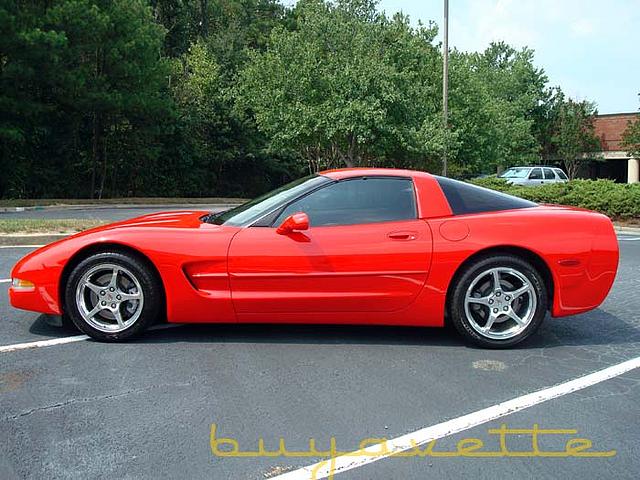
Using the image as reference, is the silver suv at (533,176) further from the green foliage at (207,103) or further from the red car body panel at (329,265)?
the red car body panel at (329,265)

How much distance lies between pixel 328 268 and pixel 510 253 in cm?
139

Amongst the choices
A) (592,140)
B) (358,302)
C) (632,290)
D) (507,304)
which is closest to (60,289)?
(358,302)

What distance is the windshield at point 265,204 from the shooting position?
4582 mm

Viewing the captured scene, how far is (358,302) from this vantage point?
14.4 feet

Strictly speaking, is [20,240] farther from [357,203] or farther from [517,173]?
[517,173]

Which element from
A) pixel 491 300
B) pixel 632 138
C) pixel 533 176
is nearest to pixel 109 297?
pixel 491 300

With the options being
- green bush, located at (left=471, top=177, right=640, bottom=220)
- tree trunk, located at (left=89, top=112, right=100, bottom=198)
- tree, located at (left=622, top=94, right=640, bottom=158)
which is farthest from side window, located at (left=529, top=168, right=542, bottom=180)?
tree trunk, located at (left=89, top=112, right=100, bottom=198)

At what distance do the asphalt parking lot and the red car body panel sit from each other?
0.30 metres

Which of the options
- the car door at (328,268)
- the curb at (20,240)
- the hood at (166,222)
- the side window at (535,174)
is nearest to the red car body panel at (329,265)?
the car door at (328,268)

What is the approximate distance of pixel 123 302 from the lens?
14.4 ft

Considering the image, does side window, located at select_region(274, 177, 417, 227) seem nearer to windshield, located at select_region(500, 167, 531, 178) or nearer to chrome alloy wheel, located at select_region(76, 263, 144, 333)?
chrome alloy wheel, located at select_region(76, 263, 144, 333)

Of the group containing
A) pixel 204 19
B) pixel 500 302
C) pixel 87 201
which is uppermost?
pixel 204 19

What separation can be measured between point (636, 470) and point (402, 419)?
1130 millimetres

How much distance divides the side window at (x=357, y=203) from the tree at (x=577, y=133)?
38434 mm
